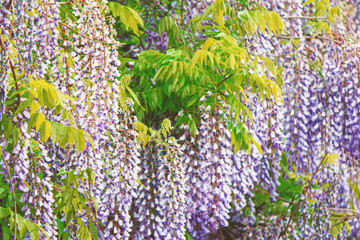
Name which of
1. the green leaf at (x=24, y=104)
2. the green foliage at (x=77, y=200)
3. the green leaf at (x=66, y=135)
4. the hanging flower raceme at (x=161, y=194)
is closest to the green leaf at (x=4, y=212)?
the green foliage at (x=77, y=200)

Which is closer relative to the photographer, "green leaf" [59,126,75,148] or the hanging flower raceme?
"green leaf" [59,126,75,148]

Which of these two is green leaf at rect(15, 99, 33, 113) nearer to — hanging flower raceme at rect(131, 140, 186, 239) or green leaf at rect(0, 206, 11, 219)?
green leaf at rect(0, 206, 11, 219)

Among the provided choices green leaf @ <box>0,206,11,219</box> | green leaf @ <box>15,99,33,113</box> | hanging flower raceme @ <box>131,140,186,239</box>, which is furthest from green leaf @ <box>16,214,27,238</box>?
hanging flower raceme @ <box>131,140,186,239</box>

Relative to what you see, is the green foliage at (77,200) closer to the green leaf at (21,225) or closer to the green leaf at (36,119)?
the green leaf at (21,225)

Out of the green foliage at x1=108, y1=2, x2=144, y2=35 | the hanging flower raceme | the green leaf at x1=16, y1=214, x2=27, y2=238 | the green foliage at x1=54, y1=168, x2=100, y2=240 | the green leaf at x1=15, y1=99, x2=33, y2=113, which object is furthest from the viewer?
the hanging flower raceme

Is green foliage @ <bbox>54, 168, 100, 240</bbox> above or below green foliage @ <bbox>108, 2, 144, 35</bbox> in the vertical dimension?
below

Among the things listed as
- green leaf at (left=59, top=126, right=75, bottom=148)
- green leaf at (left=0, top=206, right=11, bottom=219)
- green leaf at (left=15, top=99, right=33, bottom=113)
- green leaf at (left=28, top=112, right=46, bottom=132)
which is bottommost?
green leaf at (left=0, top=206, right=11, bottom=219)

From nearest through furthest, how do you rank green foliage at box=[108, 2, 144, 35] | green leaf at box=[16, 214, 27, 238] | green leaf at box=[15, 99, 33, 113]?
green leaf at box=[15, 99, 33, 113] < green leaf at box=[16, 214, 27, 238] < green foliage at box=[108, 2, 144, 35]

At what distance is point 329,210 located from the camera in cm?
608

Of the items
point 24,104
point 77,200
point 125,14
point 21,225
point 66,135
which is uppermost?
point 125,14

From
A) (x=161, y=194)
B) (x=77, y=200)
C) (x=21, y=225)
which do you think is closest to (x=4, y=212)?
(x=21, y=225)

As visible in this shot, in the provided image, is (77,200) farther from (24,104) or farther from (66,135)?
(24,104)

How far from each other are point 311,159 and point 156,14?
104 inches

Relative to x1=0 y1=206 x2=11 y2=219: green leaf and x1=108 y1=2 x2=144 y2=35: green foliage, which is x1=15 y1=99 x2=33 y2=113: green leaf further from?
x1=108 y1=2 x2=144 y2=35: green foliage
